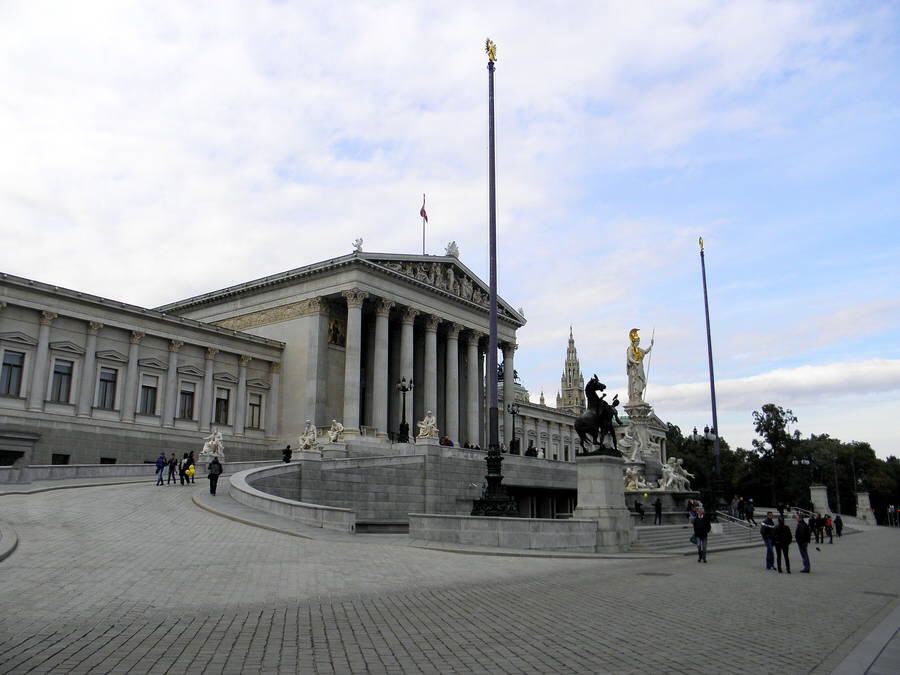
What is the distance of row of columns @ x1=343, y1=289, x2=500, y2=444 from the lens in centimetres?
Result: 5472

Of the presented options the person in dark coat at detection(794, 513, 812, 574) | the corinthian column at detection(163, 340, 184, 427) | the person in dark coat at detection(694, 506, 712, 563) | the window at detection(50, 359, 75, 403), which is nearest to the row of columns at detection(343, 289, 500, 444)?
the corinthian column at detection(163, 340, 184, 427)

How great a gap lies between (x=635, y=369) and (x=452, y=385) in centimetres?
2499

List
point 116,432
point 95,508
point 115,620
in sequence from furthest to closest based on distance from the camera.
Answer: point 116,432, point 95,508, point 115,620

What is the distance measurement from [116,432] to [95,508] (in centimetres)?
2500

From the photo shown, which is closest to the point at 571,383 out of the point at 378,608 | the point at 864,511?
the point at 864,511

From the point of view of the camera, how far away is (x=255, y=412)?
57.4 metres

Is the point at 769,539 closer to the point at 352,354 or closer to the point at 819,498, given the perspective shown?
the point at 352,354

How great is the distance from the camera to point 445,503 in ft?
136

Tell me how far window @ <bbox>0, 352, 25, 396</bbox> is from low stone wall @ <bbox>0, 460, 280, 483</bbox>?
9273 millimetres

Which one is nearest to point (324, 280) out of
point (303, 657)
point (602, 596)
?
point (602, 596)

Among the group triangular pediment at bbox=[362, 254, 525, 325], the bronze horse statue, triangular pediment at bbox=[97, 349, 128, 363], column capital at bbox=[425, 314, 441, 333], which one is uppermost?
triangular pediment at bbox=[362, 254, 525, 325]

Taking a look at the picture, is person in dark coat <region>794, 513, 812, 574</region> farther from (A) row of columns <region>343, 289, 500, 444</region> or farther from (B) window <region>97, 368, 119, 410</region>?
(B) window <region>97, 368, 119, 410</region>

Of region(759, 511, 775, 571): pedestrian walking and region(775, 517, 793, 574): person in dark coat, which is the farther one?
region(759, 511, 775, 571): pedestrian walking

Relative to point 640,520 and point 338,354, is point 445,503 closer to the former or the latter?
point 640,520
